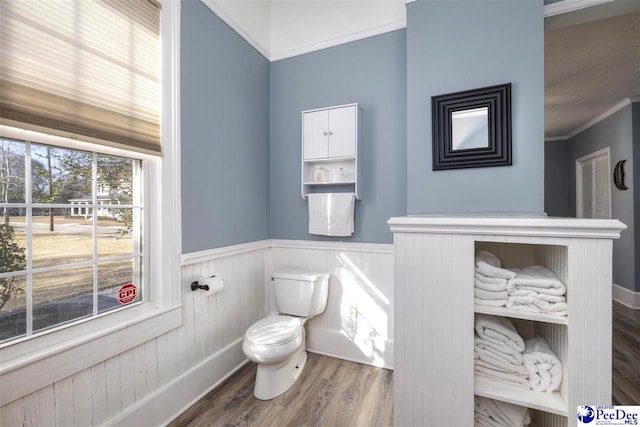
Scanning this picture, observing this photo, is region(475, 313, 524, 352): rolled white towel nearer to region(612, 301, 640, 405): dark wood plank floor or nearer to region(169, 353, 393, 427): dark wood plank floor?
region(169, 353, 393, 427): dark wood plank floor

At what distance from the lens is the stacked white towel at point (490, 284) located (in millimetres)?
1216

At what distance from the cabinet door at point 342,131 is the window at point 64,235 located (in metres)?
1.33

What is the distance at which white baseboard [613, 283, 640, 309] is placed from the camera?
3.46m

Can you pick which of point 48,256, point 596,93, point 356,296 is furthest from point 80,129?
point 596,93

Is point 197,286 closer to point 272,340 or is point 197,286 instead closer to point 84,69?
point 272,340

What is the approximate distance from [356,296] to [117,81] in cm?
205

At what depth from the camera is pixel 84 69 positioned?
1246 mm

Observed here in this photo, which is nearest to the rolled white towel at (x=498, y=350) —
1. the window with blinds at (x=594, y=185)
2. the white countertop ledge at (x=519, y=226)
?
the white countertop ledge at (x=519, y=226)

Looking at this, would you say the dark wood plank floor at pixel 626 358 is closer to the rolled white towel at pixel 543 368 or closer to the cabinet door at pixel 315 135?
the rolled white towel at pixel 543 368

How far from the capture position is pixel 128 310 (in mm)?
1491

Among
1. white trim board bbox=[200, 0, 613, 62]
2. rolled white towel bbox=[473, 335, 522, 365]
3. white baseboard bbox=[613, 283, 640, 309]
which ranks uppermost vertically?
white trim board bbox=[200, 0, 613, 62]

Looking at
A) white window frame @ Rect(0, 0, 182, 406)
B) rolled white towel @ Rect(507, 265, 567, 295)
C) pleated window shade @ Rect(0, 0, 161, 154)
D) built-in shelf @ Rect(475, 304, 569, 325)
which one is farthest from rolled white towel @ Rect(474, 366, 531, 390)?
pleated window shade @ Rect(0, 0, 161, 154)

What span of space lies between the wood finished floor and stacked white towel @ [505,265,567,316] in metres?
1.02

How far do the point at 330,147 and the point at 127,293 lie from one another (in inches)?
64.4
